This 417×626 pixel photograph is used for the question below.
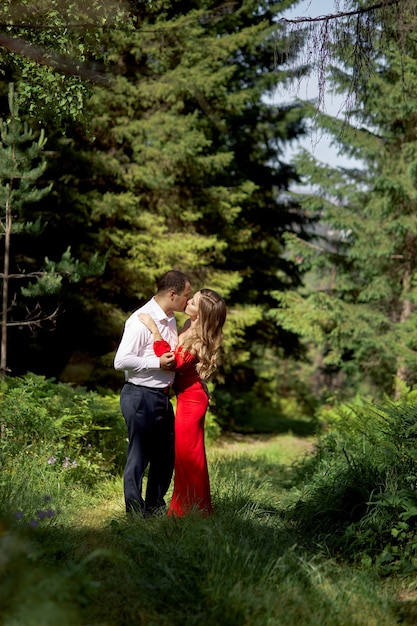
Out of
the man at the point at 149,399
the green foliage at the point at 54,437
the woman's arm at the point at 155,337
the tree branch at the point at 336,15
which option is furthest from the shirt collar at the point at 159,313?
the tree branch at the point at 336,15

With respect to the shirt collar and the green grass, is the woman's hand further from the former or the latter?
the green grass

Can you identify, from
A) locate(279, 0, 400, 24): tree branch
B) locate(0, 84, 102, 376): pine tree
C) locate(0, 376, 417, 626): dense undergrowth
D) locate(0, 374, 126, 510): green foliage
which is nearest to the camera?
locate(0, 376, 417, 626): dense undergrowth

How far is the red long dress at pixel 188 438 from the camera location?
528cm

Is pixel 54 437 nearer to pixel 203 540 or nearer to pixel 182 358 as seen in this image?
pixel 182 358

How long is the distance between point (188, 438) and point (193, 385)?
0.43 metres

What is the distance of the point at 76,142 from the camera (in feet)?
40.3

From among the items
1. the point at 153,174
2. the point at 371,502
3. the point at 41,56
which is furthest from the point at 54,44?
the point at 153,174

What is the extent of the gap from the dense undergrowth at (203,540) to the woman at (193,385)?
31 cm

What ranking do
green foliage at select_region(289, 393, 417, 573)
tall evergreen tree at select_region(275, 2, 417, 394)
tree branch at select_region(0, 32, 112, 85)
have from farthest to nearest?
tall evergreen tree at select_region(275, 2, 417, 394) < green foliage at select_region(289, 393, 417, 573) < tree branch at select_region(0, 32, 112, 85)

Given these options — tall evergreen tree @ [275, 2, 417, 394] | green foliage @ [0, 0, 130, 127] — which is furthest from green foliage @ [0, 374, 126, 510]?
tall evergreen tree @ [275, 2, 417, 394]

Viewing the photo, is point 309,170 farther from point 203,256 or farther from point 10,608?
point 10,608

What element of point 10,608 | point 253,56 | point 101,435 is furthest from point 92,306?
point 10,608

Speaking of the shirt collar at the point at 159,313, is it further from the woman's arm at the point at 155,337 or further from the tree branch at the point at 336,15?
the tree branch at the point at 336,15

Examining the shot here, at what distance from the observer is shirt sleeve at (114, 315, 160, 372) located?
514cm
